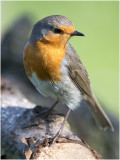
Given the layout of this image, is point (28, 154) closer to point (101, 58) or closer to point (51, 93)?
point (51, 93)

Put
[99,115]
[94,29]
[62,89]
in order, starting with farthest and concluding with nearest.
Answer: [94,29] < [99,115] < [62,89]

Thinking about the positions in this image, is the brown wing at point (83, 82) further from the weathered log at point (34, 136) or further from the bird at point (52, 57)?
the weathered log at point (34, 136)

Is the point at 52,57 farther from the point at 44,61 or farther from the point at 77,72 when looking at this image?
the point at 77,72

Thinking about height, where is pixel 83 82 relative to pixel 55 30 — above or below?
below

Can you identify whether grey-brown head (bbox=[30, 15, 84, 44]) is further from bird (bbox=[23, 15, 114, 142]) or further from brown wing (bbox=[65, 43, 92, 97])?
brown wing (bbox=[65, 43, 92, 97])

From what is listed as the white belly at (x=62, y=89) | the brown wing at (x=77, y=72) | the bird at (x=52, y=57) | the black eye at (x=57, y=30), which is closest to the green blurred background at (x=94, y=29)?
the brown wing at (x=77, y=72)

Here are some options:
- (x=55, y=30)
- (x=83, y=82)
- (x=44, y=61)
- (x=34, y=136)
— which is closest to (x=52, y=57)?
(x=44, y=61)
